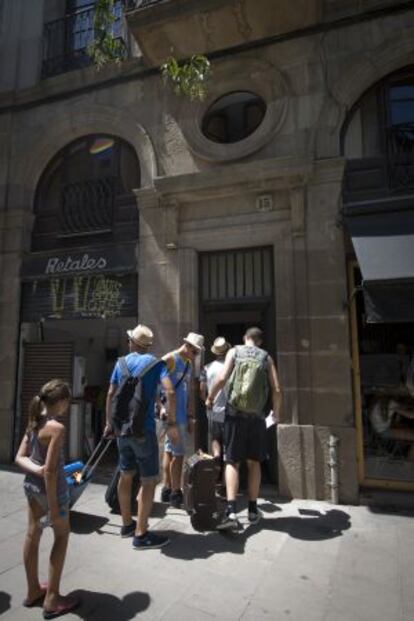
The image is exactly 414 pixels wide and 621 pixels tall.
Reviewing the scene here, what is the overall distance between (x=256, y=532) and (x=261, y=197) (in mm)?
4435

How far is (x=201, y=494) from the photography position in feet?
15.5

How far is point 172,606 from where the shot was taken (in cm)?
328

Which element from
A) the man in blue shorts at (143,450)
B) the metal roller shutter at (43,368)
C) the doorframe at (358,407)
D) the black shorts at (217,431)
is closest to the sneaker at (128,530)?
the man in blue shorts at (143,450)

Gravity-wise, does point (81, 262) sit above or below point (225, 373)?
above

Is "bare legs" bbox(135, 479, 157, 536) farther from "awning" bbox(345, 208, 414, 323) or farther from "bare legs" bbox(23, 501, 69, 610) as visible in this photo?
"awning" bbox(345, 208, 414, 323)

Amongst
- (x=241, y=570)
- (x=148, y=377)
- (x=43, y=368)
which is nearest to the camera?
(x=241, y=570)

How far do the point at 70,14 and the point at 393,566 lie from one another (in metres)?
10.7

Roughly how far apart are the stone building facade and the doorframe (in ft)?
0.15

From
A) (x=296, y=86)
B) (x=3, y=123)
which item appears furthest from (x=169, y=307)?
(x=3, y=123)

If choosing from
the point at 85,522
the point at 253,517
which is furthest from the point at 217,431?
the point at 85,522

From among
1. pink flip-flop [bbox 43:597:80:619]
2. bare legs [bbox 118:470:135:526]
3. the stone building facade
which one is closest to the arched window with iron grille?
the stone building facade

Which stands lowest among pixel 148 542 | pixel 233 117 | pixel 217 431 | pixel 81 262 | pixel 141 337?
pixel 148 542

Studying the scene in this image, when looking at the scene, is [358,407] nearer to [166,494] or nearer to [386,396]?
[386,396]

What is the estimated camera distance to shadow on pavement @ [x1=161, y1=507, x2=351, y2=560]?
4188 mm
